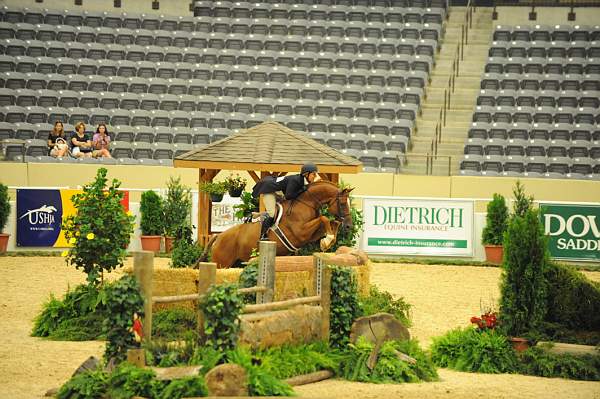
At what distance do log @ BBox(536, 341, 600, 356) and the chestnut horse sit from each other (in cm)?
342

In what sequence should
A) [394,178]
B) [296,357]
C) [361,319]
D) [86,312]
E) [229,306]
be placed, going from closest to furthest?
1. [229,306]
2. [296,357]
3. [361,319]
4. [86,312]
5. [394,178]

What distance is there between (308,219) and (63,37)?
1845cm

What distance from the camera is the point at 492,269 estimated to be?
73.8 feet

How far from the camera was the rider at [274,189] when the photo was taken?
14.9 metres

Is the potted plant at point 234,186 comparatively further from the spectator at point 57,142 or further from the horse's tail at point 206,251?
the spectator at point 57,142

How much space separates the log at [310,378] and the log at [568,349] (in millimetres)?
2728

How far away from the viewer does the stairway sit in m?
26.7

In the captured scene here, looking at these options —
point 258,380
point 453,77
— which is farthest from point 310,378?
point 453,77

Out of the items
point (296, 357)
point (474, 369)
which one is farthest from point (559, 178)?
point (296, 357)

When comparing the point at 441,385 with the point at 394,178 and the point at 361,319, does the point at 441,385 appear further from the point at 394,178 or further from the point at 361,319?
the point at 394,178

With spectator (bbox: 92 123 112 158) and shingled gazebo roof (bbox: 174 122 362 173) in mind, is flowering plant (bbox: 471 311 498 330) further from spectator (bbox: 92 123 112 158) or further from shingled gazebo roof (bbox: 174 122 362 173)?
spectator (bbox: 92 123 112 158)

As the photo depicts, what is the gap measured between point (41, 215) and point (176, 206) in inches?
115

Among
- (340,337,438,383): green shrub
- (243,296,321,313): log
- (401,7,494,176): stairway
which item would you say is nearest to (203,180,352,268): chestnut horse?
(243,296,321,313): log

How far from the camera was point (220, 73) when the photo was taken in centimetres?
2984
